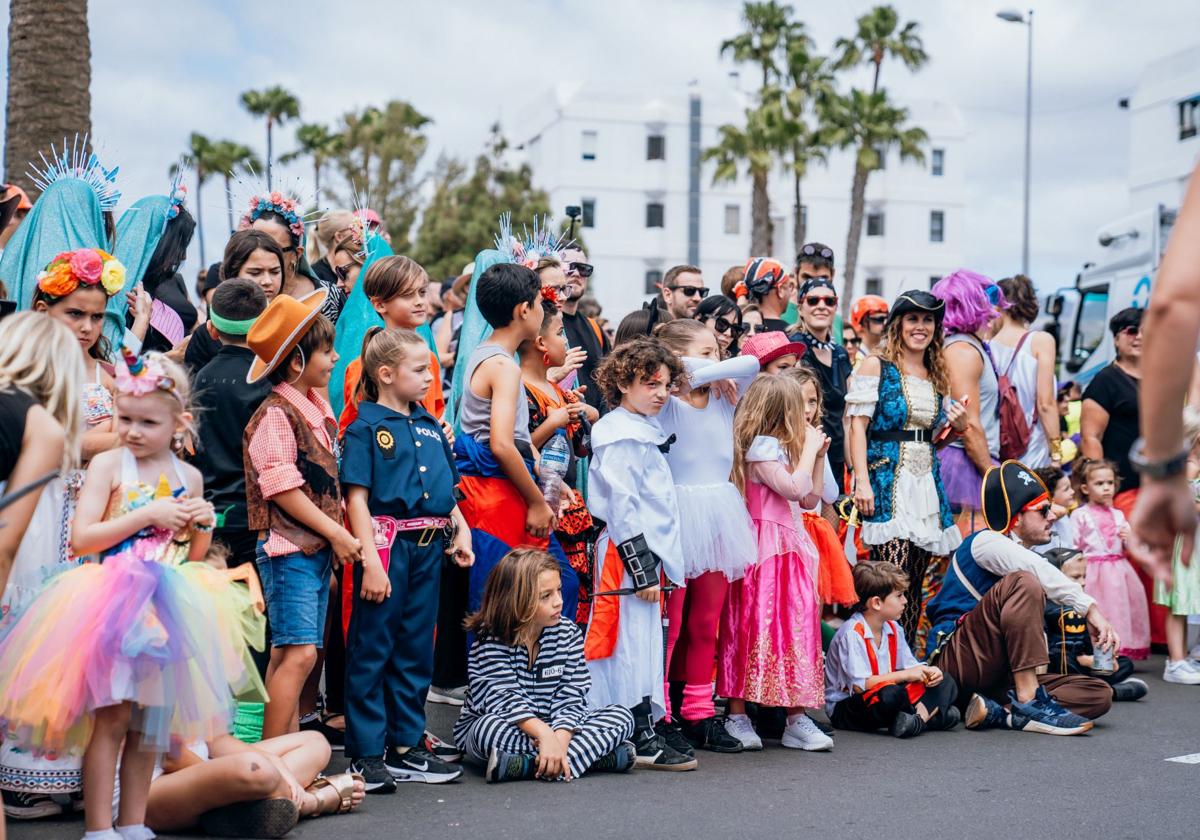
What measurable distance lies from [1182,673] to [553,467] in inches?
183

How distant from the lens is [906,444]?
752 cm

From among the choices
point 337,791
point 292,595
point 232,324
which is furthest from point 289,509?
point 337,791

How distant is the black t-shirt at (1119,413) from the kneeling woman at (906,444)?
2.39 meters

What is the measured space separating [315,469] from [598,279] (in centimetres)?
5321

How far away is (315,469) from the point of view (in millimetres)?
5297

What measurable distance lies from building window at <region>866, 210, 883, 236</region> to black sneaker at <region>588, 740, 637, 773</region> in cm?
5781

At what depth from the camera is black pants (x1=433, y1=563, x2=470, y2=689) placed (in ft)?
21.4

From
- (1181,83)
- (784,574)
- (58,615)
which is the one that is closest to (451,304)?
(784,574)

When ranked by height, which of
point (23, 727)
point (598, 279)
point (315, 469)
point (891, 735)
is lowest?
point (891, 735)

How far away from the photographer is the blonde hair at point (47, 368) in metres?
4.12

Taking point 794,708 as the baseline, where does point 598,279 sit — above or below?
above

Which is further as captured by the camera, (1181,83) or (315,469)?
(1181,83)

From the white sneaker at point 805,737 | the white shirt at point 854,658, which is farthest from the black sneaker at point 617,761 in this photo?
the white shirt at point 854,658

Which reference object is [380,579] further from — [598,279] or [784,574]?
[598,279]
